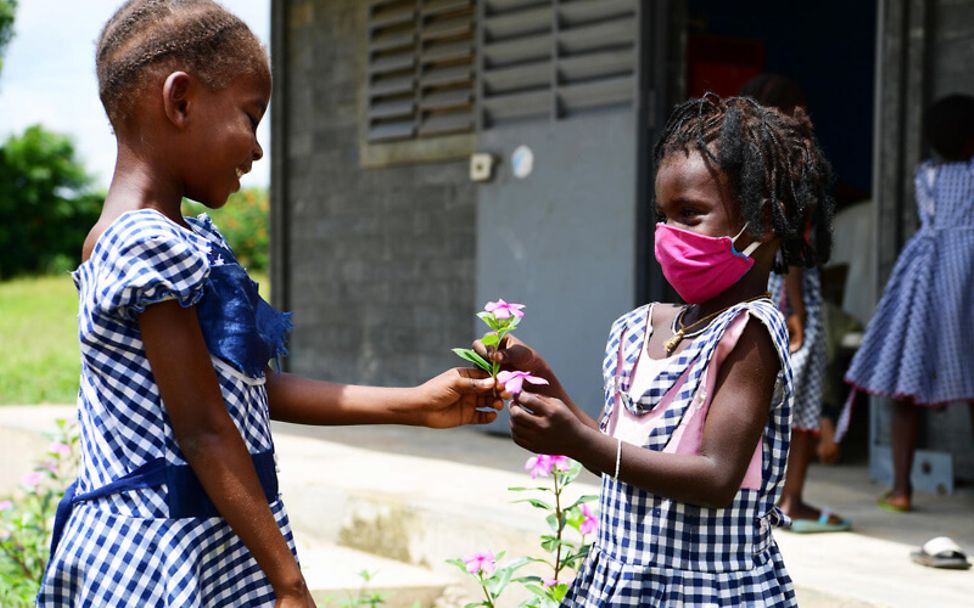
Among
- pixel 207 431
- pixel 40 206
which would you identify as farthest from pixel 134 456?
pixel 40 206

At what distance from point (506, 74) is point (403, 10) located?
4.10 feet

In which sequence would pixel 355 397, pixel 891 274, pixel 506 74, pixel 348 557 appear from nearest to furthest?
pixel 355 397, pixel 348 557, pixel 891 274, pixel 506 74

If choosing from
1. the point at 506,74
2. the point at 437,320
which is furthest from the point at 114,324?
the point at 437,320

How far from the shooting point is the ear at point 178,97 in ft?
5.74

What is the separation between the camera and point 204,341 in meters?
1.75

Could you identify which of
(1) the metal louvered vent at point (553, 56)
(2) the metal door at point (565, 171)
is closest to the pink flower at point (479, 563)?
(2) the metal door at point (565, 171)

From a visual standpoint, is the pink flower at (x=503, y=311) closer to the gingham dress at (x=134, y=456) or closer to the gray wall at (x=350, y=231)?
the gingham dress at (x=134, y=456)

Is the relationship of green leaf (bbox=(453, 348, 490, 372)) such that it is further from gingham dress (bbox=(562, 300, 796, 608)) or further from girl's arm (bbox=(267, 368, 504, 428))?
gingham dress (bbox=(562, 300, 796, 608))

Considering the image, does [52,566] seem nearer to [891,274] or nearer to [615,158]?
[891,274]

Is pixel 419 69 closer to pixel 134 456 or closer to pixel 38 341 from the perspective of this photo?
pixel 134 456

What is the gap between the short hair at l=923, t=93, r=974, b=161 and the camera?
4605 millimetres

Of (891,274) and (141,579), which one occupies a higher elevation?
(891,274)

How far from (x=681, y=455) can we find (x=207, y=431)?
2.36 feet

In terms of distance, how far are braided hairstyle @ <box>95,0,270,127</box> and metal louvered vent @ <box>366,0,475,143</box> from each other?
17.1 ft
